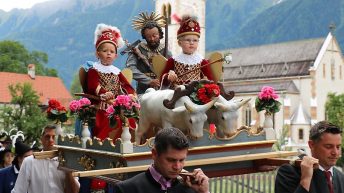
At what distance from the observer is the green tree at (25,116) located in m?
33.6

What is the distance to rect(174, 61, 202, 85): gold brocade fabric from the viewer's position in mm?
7355

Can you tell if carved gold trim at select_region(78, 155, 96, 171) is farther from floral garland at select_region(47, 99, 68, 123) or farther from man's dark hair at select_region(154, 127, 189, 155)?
man's dark hair at select_region(154, 127, 189, 155)

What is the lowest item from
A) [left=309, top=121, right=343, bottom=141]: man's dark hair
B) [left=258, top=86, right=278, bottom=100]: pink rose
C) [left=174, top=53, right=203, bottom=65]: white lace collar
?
[left=309, top=121, right=343, bottom=141]: man's dark hair

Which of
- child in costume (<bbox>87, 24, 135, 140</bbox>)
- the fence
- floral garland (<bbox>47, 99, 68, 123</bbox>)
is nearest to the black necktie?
the fence

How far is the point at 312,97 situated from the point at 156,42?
63.2m

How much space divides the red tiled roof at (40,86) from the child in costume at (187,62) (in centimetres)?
4956

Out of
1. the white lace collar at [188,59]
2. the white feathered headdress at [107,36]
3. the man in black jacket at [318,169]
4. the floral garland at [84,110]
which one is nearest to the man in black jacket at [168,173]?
the man in black jacket at [318,169]

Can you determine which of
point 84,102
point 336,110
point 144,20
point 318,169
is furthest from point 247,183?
point 336,110

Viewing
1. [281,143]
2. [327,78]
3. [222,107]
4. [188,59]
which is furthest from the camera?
[327,78]

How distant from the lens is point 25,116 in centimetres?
3475

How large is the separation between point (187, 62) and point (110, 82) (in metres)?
1.00

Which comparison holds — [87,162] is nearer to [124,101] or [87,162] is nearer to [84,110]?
[84,110]

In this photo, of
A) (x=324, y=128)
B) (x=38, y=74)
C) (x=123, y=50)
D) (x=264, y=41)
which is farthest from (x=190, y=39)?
(x=264, y=41)

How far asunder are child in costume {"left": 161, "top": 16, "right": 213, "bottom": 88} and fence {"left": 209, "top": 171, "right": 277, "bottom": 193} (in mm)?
1214
